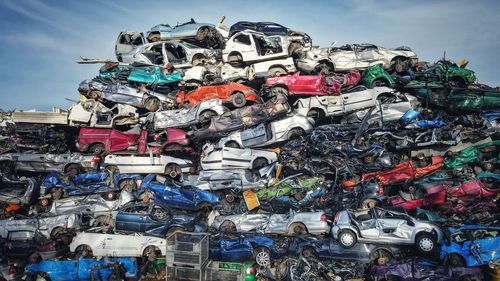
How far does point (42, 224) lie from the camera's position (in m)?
12.4

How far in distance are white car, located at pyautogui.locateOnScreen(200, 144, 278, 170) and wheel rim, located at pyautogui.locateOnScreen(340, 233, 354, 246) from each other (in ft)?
16.6

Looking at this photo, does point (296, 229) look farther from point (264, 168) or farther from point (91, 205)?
point (91, 205)

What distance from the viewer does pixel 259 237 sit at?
1075 cm

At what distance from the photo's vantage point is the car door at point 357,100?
51.3ft

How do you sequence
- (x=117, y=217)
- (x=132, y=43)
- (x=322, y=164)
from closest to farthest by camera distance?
(x=117, y=217) < (x=322, y=164) < (x=132, y=43)

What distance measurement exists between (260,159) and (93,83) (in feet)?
34.2

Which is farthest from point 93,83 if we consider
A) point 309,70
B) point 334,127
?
point 334,127

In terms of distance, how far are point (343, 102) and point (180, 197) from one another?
350 inches

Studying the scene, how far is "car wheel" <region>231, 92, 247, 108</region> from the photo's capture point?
16.2 m

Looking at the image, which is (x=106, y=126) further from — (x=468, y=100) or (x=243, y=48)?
(x=468, y=100)

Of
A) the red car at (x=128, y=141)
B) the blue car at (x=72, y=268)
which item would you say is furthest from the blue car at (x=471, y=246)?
the red car at (x=128, y=141)

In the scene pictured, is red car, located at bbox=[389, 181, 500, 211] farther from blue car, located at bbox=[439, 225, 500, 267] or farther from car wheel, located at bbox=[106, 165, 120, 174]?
car wheel, located at bbox=[106, 165, 120, 174]

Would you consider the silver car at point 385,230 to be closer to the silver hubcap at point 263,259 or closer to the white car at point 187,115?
the silver hubcap at point 263,259


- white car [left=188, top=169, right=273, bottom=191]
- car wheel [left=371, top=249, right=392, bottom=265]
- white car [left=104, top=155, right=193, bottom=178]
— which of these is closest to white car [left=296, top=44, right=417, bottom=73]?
white car [left=188, top=169, right=273, bottom=191]
